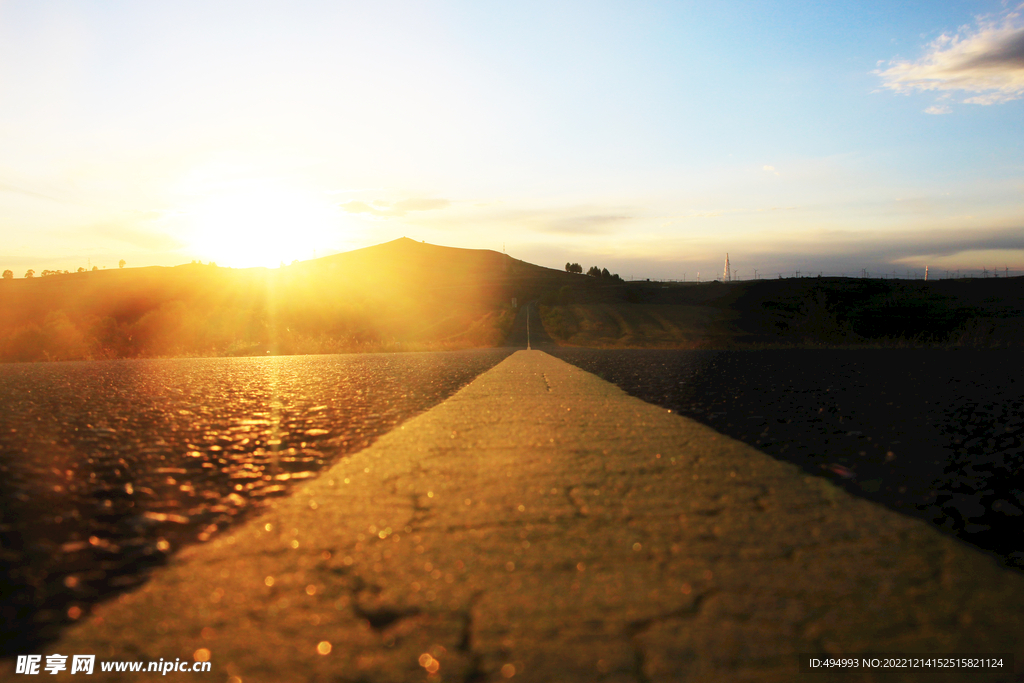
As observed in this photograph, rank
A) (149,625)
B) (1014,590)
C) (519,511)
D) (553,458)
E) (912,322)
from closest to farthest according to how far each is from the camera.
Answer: (149,625)
(1014,590)
(519,511)
(553,458)
(912,322)

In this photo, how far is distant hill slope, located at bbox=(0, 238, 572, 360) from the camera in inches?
795

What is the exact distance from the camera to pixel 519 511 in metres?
2.46

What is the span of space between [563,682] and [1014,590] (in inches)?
58.1

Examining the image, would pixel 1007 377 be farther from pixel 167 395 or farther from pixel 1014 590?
pixel 167 395

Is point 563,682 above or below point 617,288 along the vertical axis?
below

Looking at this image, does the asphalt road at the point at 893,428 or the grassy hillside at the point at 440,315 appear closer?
the asphalt road at the point at 893,428

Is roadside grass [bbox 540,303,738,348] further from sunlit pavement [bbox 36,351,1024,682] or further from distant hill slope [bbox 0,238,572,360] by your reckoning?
sunlit pavement [bbox 36,351,1024,682]

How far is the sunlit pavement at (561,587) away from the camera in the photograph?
4.60 ft

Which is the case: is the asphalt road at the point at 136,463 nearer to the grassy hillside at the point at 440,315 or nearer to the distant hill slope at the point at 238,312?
the grassy hillside at the point at 440,315

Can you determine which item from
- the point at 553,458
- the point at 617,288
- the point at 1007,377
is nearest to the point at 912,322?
the point at 1007,377

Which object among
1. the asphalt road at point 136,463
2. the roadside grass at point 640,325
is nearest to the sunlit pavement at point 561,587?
the asphalt road at point 136,463

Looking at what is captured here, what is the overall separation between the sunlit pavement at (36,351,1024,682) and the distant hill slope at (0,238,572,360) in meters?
16.6

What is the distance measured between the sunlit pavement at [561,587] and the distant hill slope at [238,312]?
16.6 metres

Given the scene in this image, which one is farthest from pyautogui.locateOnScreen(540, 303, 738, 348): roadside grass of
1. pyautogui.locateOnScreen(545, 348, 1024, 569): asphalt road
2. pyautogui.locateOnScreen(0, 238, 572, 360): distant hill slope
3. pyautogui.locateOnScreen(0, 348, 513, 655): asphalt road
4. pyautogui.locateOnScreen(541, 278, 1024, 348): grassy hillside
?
pyautogui.locateOnScreen(0, 348, 513, 655): asphalt road
